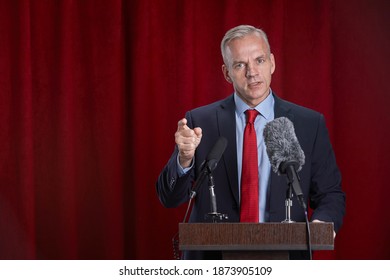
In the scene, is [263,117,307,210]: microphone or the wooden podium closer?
the wooden podium

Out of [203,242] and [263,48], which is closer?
[203,242]

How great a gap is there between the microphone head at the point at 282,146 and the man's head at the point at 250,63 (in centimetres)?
52

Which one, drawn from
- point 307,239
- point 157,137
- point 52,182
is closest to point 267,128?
point 307,239

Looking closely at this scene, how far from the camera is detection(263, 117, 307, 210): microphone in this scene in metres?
1.77

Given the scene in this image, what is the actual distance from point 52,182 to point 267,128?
1.94m

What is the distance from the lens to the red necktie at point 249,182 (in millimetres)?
2174

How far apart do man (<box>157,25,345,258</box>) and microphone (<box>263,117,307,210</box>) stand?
0.29m

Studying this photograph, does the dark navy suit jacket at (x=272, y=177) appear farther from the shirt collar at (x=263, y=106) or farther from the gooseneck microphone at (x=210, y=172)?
the gooseneck microphone at (x=210, y=172)

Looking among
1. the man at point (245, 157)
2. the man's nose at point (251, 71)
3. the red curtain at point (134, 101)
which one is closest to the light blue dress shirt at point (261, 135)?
the man at point (245, 157)

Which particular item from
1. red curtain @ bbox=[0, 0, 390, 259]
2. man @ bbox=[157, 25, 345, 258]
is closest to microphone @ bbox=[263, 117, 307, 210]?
man @ bbox=[157, 25, 345, 258]

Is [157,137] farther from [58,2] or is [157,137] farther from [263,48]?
[263,48]

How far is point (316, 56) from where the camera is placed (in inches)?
142

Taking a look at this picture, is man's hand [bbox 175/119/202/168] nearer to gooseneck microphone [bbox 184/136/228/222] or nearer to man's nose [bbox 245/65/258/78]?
gooseneck microphone [bbox 184/136/228/222]
